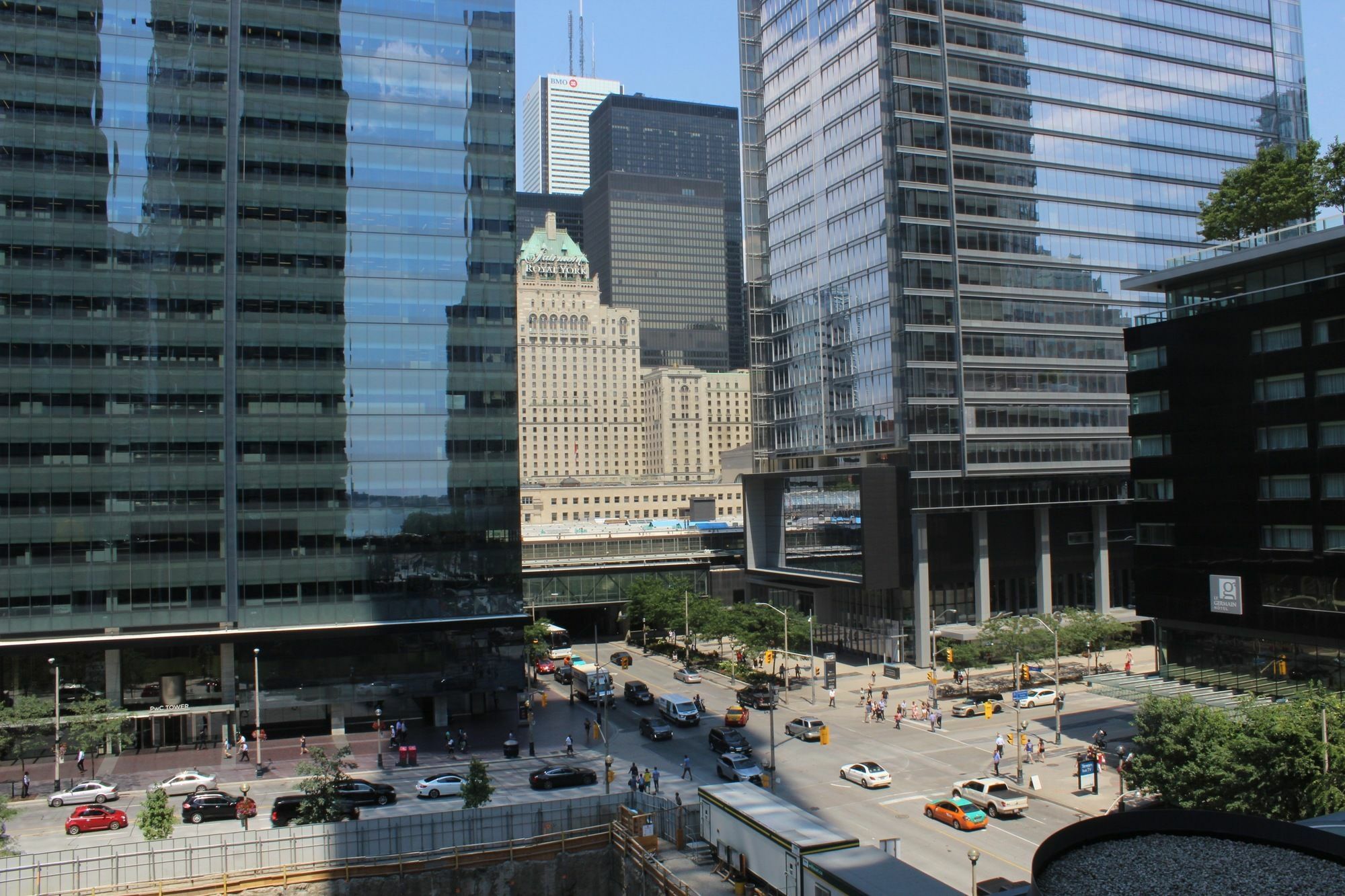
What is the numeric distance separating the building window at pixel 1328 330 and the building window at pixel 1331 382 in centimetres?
146

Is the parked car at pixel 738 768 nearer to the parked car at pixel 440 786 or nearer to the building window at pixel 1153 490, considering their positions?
the parked car at pixel 440 786

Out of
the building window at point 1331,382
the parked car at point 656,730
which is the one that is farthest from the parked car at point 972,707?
the building window at point 1331,382

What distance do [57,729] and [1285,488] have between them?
67768 mm

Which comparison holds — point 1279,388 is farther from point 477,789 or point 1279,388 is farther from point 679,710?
point 477,789

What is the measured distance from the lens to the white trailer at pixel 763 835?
102 feet

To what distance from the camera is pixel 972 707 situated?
68312 mm

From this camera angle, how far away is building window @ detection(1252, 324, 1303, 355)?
51.6 meters

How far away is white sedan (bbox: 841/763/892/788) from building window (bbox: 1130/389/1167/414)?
26.2 metres

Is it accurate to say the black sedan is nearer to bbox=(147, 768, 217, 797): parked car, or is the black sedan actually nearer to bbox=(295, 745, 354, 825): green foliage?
bbox=(295, 745, 354, 825): green foliage

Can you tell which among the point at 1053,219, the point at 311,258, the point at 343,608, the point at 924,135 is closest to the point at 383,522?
the point at 343,608

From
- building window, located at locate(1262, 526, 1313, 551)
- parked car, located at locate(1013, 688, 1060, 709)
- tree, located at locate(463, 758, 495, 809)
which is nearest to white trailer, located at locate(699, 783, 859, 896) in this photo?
tree, located at locate(463, 758, 495, 809)

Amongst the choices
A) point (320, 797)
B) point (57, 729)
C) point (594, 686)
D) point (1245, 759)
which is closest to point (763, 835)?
point (320, 797)

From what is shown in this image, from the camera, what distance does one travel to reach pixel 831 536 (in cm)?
9312

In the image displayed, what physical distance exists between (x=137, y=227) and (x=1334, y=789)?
72.1 metres
